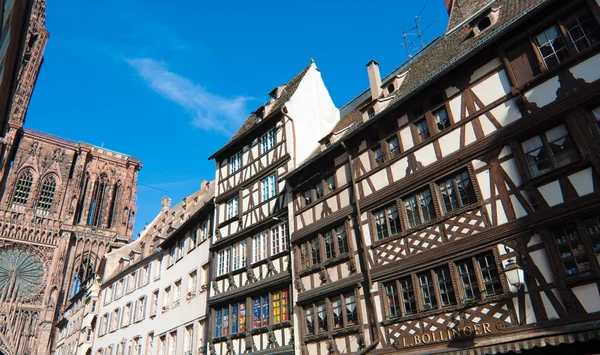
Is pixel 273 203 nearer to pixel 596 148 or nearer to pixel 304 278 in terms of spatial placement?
pixel 304 278

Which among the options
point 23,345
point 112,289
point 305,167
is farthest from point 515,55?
point 23,345

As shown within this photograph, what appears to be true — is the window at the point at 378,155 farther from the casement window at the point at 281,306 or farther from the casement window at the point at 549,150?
the casement window at the point at 281,306

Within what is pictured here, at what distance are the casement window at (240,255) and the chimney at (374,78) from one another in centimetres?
775

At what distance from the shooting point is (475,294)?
10.8 metres

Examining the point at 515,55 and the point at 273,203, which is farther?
the point at 273,203

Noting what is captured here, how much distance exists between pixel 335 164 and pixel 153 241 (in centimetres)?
1929

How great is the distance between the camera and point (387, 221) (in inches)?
530

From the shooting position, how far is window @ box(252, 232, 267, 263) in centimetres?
1802

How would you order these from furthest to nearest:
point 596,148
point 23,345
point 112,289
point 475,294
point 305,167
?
1. point 23,345
2. point 112,289
3. point 305,167
4. point 475,294
5. point 596,148

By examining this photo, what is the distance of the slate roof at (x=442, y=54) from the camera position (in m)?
12.3

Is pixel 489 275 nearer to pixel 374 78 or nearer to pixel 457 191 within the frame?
pixel 457 191

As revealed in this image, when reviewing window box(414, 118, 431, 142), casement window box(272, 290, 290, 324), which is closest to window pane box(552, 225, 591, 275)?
window box(414, 118, 431, 142)

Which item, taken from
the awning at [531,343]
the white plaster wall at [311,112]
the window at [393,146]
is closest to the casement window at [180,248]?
the white plaster wall at [311,112]

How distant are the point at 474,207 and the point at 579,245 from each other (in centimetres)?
243
